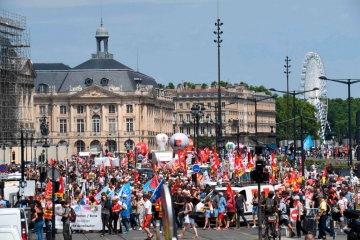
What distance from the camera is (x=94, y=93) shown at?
176 m

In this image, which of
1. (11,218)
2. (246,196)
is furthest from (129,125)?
(11,218)

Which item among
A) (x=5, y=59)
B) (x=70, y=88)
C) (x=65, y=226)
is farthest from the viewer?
(x=70, y=88)

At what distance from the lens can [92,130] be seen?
176875 mm

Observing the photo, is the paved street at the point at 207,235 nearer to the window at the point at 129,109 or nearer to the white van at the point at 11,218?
the white van at the point at 11,218

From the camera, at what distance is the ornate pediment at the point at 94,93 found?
575 ft

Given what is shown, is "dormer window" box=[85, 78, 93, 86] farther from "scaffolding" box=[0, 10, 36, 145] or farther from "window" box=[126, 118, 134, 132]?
"scaffolding" box=[0, 10, 36, 145]

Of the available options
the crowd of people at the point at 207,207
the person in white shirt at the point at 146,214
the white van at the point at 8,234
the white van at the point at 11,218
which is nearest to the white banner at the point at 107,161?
the crowd of people at the point at 207,207

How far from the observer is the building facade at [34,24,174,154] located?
176 m

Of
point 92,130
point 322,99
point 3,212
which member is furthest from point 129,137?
point 3,212

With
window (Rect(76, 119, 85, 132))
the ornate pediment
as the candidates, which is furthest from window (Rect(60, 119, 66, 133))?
the ornate pediment

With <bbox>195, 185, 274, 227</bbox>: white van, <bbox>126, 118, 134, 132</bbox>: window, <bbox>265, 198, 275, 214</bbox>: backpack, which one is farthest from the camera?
<bbox>126, 118, 134, 132</bbox>: window

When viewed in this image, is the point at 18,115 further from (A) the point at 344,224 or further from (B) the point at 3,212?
(B) the point at 3,212

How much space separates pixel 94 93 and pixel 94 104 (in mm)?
1943

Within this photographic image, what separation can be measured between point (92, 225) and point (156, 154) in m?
42.3
